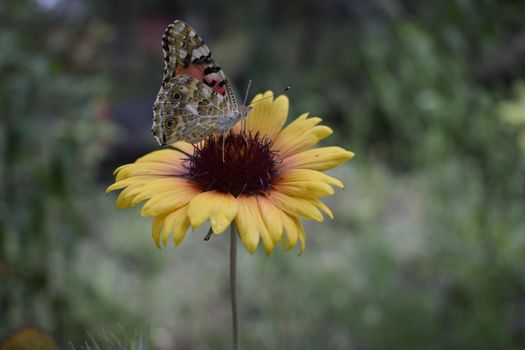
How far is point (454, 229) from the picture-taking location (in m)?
2.46

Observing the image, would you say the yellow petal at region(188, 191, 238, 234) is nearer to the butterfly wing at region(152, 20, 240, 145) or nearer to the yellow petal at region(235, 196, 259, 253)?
the yellow petal at region(235, 196, 259, 253)

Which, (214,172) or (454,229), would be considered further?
(454,229)

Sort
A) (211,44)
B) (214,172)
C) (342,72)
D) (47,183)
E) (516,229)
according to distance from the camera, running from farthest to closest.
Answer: (211,44), (342,72), (516,229), (47,183), (214,172)

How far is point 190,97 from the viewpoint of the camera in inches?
39.3

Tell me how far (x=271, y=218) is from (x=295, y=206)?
0.05 meters

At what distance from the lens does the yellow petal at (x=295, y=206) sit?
0.80 m

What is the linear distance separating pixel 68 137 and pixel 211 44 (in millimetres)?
4944

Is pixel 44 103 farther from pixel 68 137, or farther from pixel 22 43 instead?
pixel 22 43

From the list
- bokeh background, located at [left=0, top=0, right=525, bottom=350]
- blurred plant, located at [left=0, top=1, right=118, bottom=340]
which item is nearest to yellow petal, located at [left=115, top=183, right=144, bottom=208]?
bokeh background, located at [left=0, top=0, right=525, bottom=350]

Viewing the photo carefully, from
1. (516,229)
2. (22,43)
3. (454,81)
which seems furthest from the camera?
Result: (516,229)

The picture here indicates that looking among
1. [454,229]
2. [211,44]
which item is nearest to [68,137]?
[454,229]

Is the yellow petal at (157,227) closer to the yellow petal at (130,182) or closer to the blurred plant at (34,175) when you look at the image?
the yellow petal at (130,182)

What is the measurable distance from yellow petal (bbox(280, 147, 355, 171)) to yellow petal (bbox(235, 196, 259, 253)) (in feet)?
0.42

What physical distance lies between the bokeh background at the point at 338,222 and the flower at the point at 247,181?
371mm
